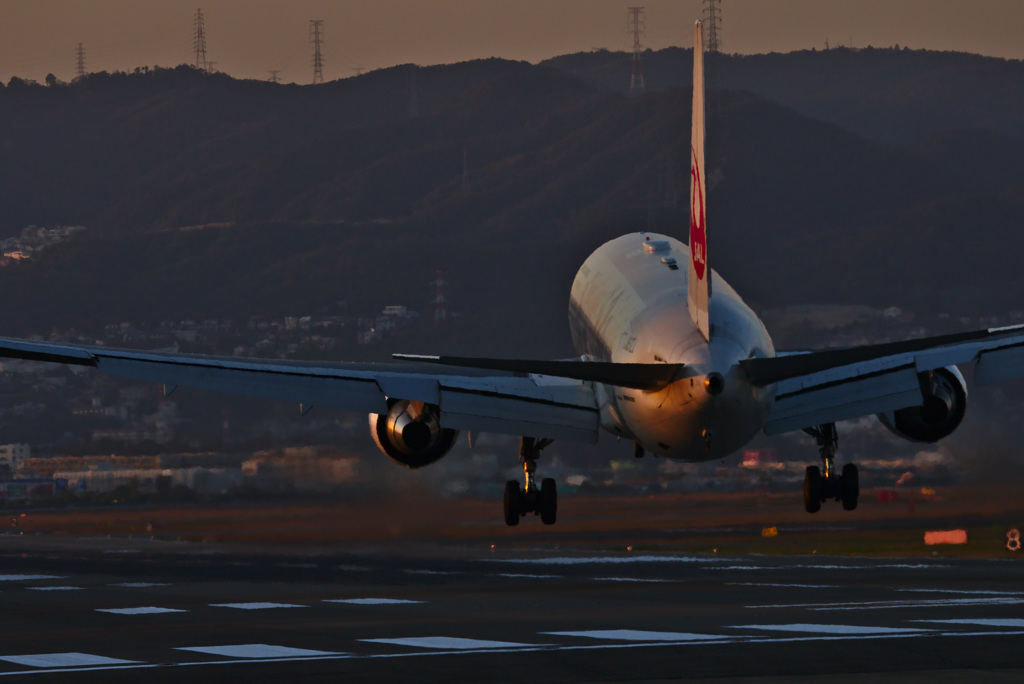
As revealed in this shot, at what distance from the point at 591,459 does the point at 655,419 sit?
112 metres

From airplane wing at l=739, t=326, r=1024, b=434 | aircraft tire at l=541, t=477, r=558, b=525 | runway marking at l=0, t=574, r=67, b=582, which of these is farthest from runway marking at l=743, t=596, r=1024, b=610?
runway marking at l=0, t=574, r=67, b=582

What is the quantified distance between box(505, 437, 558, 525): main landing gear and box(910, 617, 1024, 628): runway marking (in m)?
15.5

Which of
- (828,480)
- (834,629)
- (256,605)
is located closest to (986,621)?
(834,629)

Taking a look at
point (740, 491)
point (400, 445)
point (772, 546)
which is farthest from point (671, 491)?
point (400, 445)

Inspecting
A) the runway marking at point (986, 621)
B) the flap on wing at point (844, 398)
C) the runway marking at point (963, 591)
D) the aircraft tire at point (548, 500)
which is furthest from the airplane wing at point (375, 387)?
the runway marking at point (986, 621)

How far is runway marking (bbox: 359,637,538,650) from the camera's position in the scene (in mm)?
38019

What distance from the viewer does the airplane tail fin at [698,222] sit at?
147ft

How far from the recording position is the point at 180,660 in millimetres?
35938

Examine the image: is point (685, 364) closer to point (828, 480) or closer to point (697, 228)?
point (697, 228)

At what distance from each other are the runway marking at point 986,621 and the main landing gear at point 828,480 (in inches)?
431

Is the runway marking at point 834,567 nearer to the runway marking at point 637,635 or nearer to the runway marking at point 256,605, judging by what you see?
the runway marking at point 256,605

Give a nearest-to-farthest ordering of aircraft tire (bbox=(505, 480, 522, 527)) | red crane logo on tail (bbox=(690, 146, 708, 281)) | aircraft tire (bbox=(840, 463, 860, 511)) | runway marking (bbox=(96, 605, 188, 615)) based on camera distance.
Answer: red crane logo on tail (bbox=(690, 146, 708, 281)) < runway marking (bbox=(96, 605, 188, 615)) < aircraft tire (bbox=(840, 463, 860, 511)) < aircraft tire (bbox=(505, 480, 522, 527))

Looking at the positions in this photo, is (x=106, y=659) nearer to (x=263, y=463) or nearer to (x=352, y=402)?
(x=352, y=402)

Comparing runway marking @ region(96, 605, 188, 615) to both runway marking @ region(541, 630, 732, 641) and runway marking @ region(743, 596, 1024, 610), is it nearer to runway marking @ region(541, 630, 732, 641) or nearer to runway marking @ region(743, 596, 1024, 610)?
runway marking @ region(541, 630, 732, 641)
